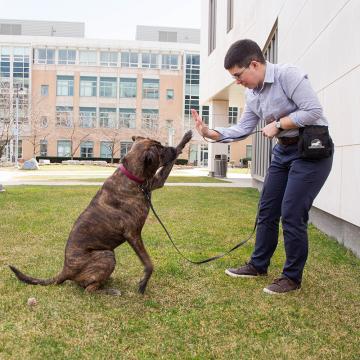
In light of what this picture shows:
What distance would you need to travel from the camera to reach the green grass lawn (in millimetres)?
2947

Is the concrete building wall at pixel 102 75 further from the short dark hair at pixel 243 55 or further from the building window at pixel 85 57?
the short dark hair at pixel 243 55

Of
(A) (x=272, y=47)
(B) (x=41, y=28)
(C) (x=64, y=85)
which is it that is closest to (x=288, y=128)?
(A) (x=272, y=47)

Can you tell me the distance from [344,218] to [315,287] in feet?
6.15

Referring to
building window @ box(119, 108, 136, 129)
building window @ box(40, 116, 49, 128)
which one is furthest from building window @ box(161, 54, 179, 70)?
building window @ box(40, 116, 49, 128)

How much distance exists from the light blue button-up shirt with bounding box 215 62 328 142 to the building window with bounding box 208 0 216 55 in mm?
20882

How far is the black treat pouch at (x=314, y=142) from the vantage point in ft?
12.4

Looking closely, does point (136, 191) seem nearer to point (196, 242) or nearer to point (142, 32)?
point (196, 242)

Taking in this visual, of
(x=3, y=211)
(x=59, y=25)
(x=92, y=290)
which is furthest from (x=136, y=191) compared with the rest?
(x=59, y=25)

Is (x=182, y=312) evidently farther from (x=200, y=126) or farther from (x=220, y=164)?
(x=220, y=164)

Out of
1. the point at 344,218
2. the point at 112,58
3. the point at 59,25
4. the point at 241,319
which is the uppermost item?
the point at 59,25

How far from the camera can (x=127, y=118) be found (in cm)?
5988

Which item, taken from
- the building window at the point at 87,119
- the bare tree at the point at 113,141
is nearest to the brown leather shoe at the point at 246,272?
the bare tree at the point at 113,141

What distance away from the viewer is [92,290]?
395cm

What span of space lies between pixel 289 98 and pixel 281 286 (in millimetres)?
1532
